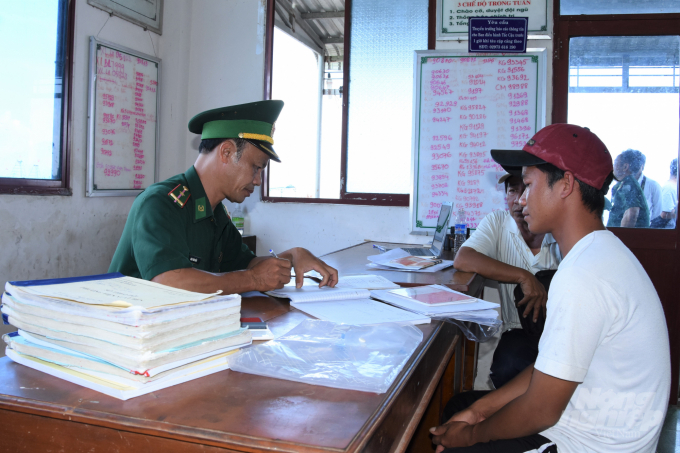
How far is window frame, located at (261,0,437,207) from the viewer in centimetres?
339

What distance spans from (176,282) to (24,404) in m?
0.62

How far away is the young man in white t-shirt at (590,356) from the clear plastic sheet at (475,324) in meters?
0.25

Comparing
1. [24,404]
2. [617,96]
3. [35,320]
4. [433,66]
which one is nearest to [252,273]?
[35,320]

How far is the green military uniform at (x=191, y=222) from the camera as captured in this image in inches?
56.8

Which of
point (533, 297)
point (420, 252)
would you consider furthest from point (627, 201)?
point (533, 297)

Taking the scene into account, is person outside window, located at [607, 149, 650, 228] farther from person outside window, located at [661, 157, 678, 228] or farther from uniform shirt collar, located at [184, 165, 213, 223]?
uniform shirt collar, located at [184, 165, 213, 223]

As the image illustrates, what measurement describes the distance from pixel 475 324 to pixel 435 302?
0.13 meters

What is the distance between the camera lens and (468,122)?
10.8 ft

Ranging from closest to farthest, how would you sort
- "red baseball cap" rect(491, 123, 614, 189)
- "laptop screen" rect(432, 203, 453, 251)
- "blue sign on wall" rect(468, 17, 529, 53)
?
"red baseball cap" rect(491, 123, 614, 189), "laptop screen" rect(432, 203, 453, 251), "blue sign on wall" rect(468, 17, 529, 53)

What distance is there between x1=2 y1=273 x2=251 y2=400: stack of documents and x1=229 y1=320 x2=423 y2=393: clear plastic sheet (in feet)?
0.23

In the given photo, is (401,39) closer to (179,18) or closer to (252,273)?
(179,18)

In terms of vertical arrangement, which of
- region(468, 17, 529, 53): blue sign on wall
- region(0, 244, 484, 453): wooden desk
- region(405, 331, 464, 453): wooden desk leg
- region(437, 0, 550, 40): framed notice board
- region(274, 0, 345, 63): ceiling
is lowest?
region(405, 331, 464, 453): wooden desk leg

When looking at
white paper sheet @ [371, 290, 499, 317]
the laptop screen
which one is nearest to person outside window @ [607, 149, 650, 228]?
the laptop screen

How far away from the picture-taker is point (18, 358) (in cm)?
95
